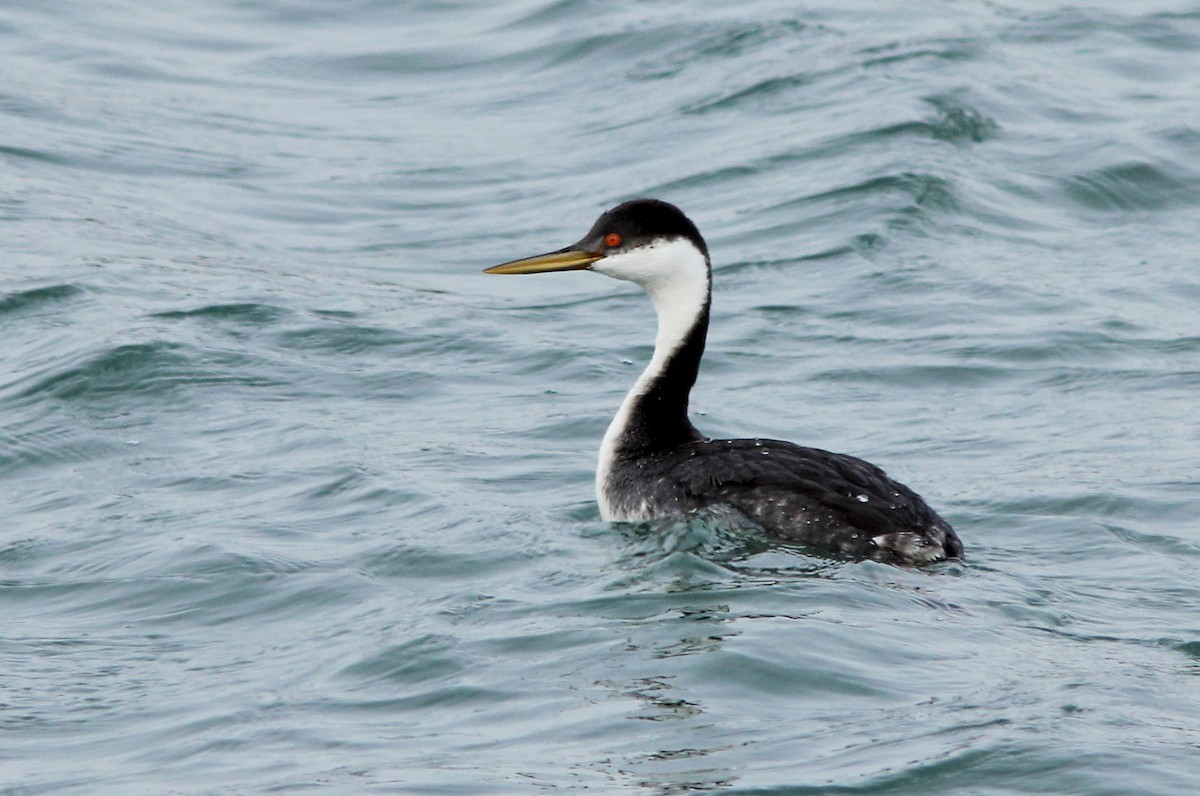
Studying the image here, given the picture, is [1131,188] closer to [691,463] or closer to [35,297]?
[691,463]

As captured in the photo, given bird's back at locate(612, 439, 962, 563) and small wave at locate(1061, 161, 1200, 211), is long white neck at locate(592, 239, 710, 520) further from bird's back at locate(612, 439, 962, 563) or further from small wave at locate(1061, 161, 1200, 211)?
small wave at locate(1061, 161, 1200, 211)

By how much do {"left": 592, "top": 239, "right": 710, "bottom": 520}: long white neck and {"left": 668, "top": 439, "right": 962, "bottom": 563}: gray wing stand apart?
596 mm

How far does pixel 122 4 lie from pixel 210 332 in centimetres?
884

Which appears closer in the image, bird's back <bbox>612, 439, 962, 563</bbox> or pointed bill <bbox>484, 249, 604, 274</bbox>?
bird's back <bbox>612, 439, 962, 563</bbox>

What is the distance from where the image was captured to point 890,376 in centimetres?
1078

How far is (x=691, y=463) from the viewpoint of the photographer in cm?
797

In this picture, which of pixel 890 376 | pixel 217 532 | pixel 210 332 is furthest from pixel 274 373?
pixel 890 376

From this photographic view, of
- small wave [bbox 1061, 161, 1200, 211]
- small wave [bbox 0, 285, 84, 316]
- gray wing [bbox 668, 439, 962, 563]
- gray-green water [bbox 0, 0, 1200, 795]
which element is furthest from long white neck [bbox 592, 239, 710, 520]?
small wave [bbox 1061, 161, 1200, 211]

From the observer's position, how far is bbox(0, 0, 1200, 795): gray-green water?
6133mm

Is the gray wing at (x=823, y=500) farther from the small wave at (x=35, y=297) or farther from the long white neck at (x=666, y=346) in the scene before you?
the small wave at (x=35, y=297)

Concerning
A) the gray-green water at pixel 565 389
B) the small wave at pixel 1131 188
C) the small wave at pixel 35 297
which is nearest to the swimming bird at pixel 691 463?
the gray-green water at pixel 565 389

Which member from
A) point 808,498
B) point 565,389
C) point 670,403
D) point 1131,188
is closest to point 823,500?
point 808,498

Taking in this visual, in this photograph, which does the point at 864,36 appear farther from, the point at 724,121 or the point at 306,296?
the point at 306,296

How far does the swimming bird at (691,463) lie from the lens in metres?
7.39
